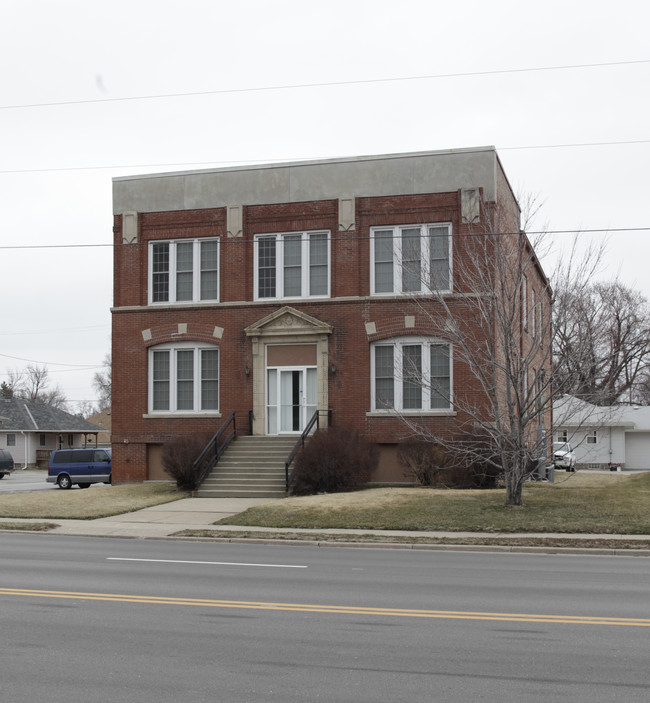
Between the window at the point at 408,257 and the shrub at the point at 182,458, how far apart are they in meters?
7.42

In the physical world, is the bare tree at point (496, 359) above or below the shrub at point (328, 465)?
above

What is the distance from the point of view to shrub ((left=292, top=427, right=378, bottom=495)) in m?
23.7

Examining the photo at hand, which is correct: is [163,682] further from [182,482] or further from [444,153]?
[444,153]

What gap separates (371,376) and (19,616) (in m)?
19.0

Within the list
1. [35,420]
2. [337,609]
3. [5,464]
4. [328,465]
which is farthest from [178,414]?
[35,420]

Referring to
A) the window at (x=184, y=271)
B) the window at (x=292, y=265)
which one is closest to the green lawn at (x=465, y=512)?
the window at (x=292, y=265)

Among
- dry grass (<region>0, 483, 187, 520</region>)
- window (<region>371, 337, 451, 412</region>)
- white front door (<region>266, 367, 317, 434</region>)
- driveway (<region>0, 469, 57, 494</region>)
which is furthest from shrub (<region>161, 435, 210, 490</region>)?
driveway (<region>0, 469, 57, 494</region>)

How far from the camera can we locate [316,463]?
23.8 m

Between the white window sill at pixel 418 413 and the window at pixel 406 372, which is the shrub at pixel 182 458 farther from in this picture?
the window at pixel 406 372

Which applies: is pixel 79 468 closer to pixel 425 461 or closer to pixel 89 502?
pixel 89 502

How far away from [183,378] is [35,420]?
37354mm

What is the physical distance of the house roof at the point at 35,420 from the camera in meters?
61.0

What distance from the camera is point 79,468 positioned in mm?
36562

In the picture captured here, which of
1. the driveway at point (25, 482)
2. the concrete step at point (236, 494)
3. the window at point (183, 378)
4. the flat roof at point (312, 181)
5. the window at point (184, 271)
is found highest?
the flat roof at point (312, 181)
